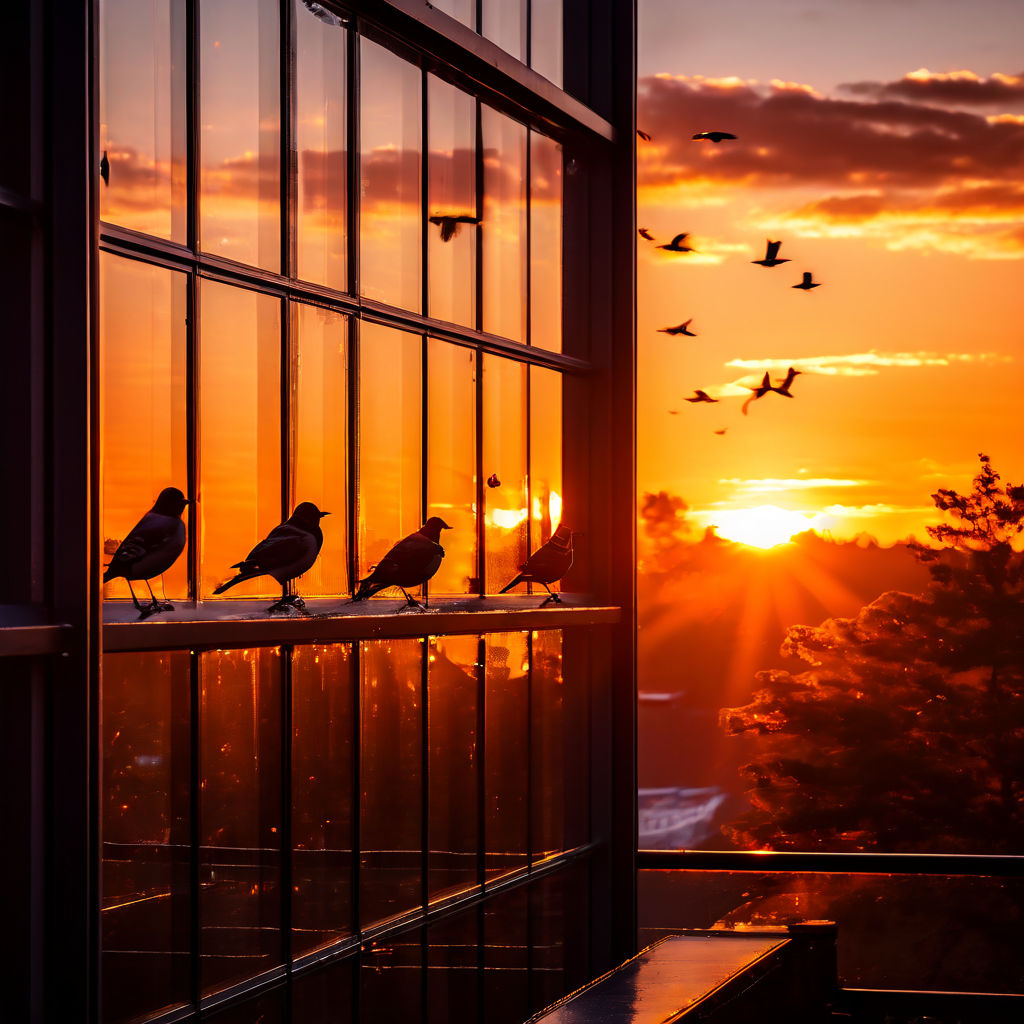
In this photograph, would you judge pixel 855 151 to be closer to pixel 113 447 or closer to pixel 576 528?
pixel 576 528

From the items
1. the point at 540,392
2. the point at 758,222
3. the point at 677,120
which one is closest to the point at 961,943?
the point at 758,222

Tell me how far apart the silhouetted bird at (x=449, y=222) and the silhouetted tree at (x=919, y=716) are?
108 ft

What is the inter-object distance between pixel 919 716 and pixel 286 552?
37.7 m

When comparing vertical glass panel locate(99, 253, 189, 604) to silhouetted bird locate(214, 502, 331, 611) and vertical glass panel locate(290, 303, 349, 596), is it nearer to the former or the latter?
silhouetted bird locate(214, 502, 331, 611)

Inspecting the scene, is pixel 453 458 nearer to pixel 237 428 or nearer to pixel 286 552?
pixel 237 428

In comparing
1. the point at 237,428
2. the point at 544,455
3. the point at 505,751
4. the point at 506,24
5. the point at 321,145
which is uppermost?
the point at 506,24

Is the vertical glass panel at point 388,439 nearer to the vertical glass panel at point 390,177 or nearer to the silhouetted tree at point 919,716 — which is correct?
the vertical glass panel at point 390,177

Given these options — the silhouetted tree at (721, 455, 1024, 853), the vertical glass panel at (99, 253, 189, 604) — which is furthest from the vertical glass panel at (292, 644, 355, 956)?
the silhouetted tree at (721, 455, 1024, 853)

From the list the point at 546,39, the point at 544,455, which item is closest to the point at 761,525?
the point at 544,455

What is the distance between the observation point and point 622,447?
9867 mm

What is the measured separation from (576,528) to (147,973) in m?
5.03

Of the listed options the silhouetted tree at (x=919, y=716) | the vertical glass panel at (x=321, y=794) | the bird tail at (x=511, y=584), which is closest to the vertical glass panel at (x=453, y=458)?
the bird tail at (x=511, y=584)

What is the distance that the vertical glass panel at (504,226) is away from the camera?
344 inches

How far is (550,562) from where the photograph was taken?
9.19 metres
